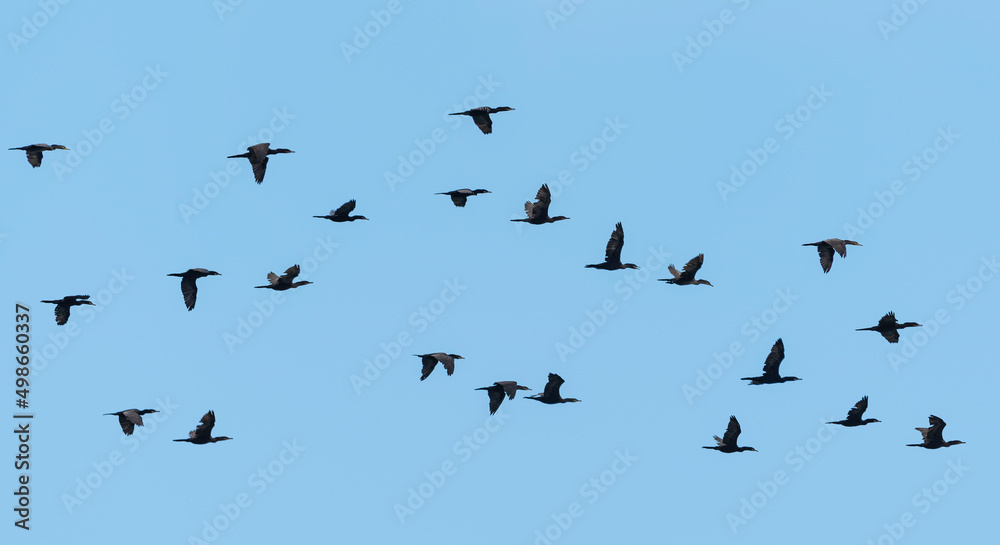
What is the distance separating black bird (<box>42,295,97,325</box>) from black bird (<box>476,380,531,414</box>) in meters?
15.1

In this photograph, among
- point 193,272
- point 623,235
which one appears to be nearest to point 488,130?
point 623,235

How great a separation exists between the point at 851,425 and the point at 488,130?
1684cm

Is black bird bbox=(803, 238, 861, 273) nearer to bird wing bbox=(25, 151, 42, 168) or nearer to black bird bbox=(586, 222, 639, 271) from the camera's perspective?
black bird bbox=(586, 222, 639, 271)

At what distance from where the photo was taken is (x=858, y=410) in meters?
70.9

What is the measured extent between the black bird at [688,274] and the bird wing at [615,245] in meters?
1.81

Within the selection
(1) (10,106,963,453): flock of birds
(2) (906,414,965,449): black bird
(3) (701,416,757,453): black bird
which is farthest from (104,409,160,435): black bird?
(2) (906,414,965,449): black bird

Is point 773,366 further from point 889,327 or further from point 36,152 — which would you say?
Answer: point 36,152

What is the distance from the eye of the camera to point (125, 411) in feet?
220

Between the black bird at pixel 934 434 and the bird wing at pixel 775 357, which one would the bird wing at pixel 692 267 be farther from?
the black bird at pixel 934 434

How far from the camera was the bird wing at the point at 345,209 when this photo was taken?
231 ft

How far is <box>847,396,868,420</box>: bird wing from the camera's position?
231 ft

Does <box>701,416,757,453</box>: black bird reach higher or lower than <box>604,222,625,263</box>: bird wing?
lower

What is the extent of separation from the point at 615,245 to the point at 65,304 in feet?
65.3

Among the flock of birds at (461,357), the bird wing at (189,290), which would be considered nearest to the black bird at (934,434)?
the flock of birds at (461,357)
